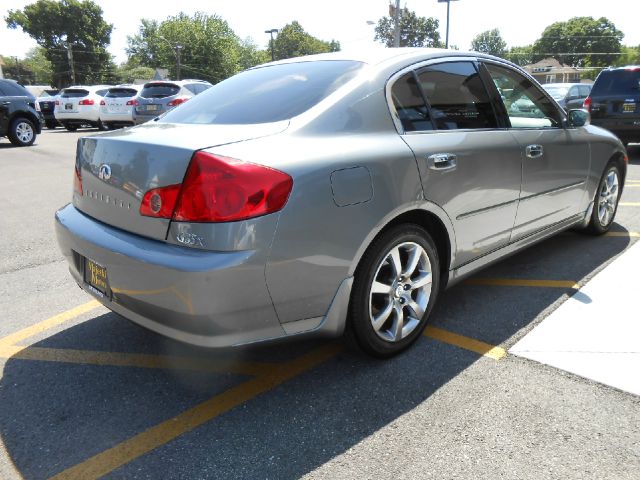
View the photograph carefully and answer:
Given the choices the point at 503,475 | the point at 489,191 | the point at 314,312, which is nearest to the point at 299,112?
the point at 314,312

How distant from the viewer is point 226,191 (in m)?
2.04

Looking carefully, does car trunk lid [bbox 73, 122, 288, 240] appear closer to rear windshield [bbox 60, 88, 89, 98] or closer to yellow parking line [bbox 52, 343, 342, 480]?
yellow parking line [bbox 52, 343, 342, 480]

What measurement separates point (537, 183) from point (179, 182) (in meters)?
2.49

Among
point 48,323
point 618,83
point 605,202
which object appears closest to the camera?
point 48,323

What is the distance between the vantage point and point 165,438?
2160 mm

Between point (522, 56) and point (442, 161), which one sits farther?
point (522, 56)

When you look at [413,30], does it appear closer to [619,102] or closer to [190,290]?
[619,102]

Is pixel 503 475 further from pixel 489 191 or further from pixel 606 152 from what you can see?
pixel 606 152

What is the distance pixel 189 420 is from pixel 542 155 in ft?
9.21

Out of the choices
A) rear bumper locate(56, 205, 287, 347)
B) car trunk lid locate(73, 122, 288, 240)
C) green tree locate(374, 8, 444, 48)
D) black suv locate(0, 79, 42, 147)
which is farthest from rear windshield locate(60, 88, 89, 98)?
green tree locate(374, 8, 444, 48)

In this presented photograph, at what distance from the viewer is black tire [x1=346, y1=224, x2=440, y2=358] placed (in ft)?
8.09

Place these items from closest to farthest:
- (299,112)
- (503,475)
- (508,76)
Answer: (503,475), (299,112), (508,76)

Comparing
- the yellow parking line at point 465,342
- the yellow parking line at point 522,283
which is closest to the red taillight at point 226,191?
the yellow parking line at point 465,342

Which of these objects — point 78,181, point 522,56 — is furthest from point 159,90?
point 522,56
